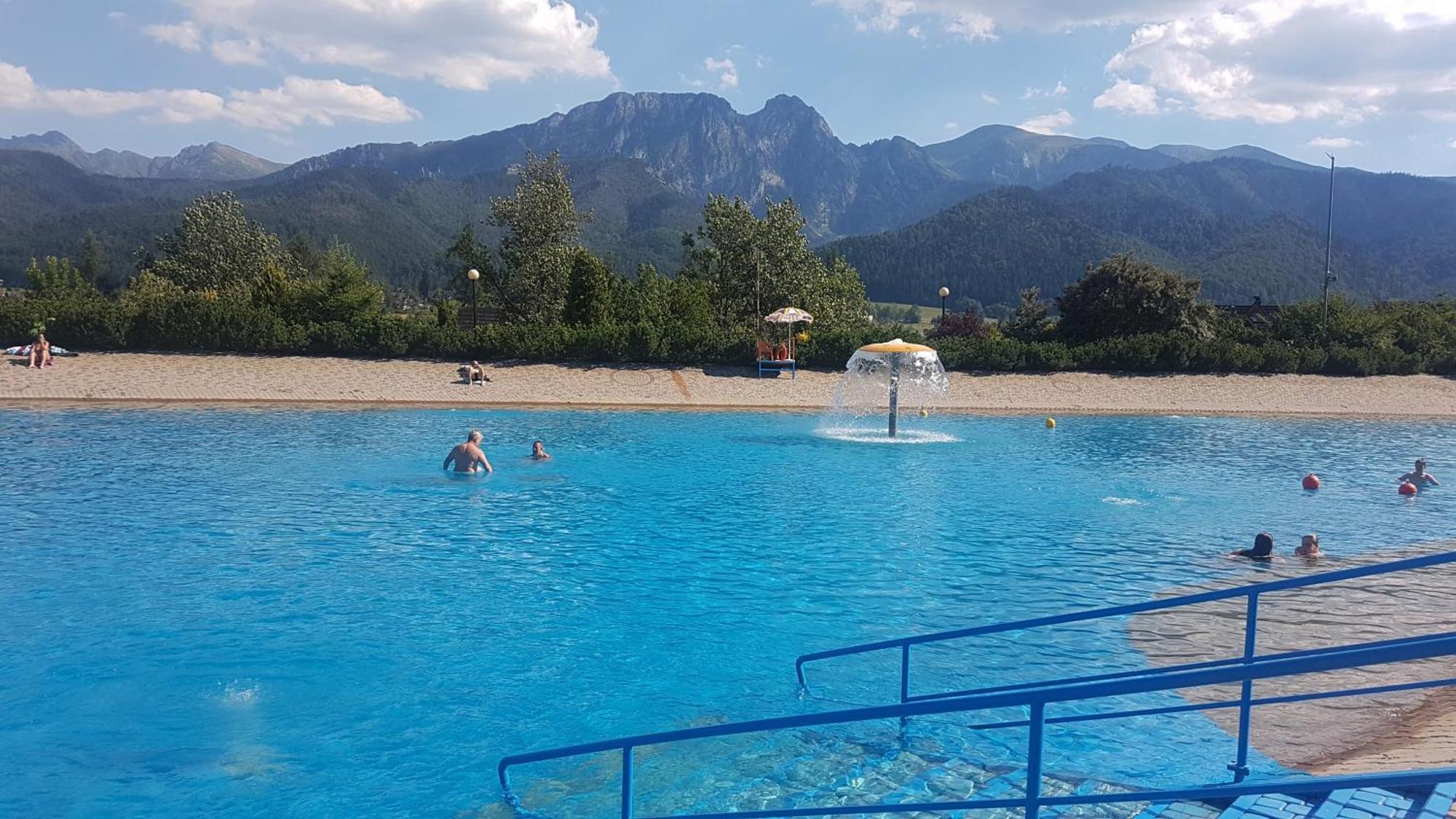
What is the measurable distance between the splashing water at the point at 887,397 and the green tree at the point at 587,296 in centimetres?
1129

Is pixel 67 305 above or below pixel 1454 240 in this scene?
below

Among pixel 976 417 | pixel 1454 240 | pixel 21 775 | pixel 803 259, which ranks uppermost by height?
pixel 1454 240

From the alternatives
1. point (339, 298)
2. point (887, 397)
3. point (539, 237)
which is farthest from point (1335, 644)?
point (539, 237)

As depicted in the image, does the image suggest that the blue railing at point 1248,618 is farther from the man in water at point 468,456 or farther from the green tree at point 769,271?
the green tree at point 769,271

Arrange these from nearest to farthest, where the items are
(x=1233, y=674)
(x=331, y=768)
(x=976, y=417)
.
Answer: (x=1233, y=674) < (x=331, y=768) < (x=976, y=417)

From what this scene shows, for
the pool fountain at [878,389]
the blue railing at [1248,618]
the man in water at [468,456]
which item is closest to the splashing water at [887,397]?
the pool fountain at [878,389]

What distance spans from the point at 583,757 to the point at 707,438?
17327mm

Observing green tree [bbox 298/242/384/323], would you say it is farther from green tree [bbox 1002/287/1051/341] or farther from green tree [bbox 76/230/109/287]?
green tree [bbox 76/230/109/287]

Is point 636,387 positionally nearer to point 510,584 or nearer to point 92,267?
point 510,584

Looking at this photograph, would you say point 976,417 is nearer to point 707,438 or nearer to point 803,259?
point 707,438

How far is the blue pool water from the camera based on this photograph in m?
7.55

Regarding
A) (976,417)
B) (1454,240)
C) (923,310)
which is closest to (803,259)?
(976,417)

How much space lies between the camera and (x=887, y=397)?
108 feet

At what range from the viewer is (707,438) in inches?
975
